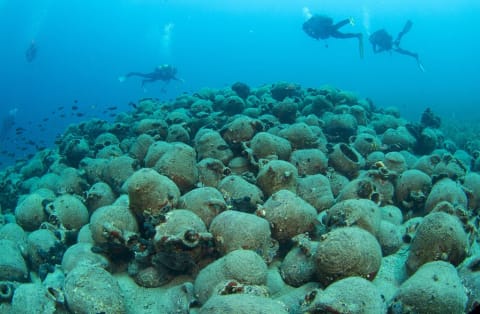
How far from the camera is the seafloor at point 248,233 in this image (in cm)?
369

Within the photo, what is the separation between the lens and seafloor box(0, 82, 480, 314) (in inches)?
145

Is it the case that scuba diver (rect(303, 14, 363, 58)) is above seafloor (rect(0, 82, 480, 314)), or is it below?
above

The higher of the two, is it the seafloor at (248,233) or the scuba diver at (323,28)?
the scuba diver at (323,28)

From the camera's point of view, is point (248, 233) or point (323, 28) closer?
point (248, 233)

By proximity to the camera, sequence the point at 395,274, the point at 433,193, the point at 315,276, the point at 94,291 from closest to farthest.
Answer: the point at 94,291 → the point at 315,276 → the point at 395,274 → the point at 433,193

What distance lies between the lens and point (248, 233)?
4.31 meters

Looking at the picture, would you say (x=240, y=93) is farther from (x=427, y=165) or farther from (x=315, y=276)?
(x=315, y=276)

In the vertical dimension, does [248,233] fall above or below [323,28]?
below

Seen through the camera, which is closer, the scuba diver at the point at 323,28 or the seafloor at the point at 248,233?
the seafloor at the point at 248,233

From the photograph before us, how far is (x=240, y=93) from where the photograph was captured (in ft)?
41.7

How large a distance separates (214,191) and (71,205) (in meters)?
2.60

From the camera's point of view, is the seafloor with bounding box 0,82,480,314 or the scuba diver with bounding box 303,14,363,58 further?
the scuba diver with bounding box 303,14,363,58

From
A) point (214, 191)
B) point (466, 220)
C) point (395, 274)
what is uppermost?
point (214, 191)

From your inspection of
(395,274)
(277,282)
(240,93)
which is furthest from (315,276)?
(240,93)
